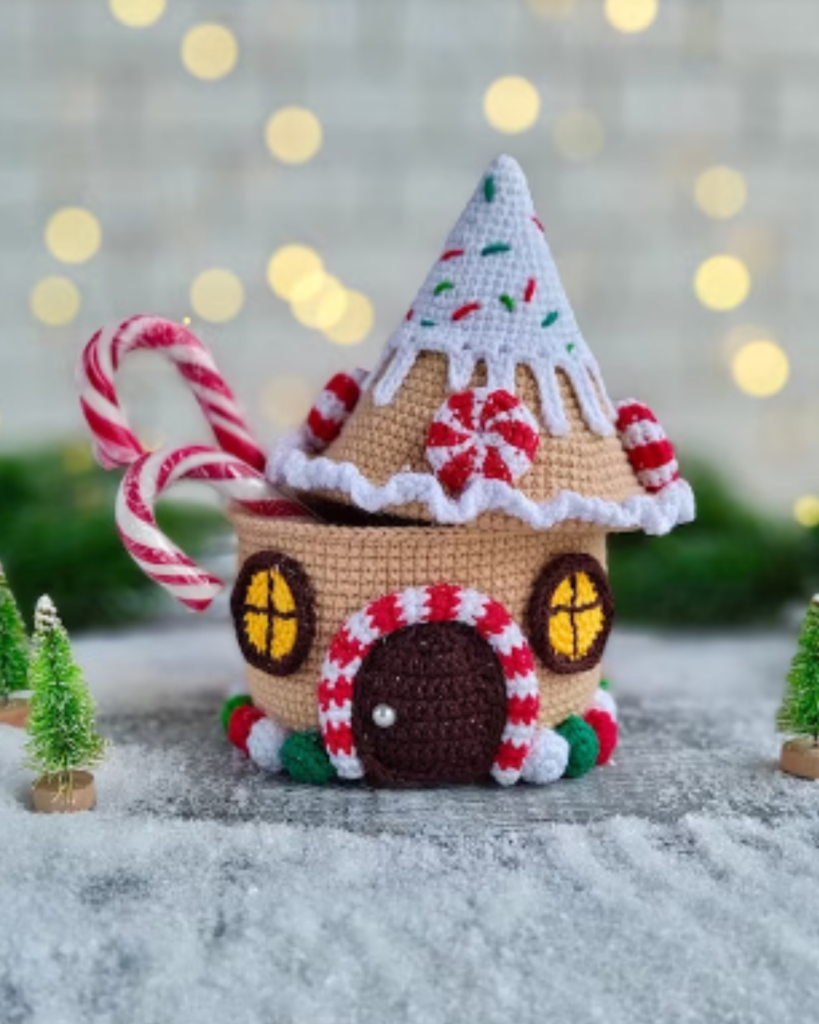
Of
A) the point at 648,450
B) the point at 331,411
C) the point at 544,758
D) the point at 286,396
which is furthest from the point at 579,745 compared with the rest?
the point at 286,396

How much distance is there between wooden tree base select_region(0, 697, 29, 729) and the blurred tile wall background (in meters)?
0.77

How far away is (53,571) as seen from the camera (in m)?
1.71

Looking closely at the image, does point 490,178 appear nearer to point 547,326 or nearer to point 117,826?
point 547,326

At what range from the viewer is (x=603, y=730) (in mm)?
1117

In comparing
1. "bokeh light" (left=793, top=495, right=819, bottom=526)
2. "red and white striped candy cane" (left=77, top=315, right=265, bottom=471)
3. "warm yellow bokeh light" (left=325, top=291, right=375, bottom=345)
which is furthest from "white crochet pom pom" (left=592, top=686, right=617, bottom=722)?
"warm yellow bokeh light" (left=325, top=291, right=375, bottom=345)

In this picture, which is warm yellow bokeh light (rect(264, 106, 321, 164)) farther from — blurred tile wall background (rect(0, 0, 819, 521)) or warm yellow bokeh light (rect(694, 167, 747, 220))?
warm yellow bokeh light (rect(694, 167, 747, 220))

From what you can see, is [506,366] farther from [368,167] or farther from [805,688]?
[368,167]

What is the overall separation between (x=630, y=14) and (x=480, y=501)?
50.3 inches

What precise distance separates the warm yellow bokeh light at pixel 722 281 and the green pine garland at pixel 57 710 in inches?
53.5

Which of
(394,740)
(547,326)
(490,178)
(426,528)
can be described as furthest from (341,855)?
(490,178)

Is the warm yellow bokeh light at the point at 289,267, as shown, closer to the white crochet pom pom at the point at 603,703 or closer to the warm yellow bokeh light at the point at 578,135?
the warm yellow bokeh light at the point at 578,135

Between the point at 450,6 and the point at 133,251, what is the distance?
22.8 inches

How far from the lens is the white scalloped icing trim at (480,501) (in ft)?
3.21

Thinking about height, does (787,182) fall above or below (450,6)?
below
